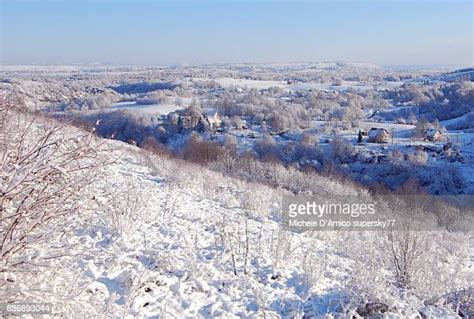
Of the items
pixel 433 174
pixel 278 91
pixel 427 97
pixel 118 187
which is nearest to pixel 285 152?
pixel 433 174

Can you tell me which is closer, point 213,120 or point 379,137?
point 379,137

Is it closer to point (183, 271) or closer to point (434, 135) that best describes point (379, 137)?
point (434, 135)

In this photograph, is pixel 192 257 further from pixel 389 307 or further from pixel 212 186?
pixel 212 186

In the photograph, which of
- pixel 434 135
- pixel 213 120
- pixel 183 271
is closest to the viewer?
pixel 183 271

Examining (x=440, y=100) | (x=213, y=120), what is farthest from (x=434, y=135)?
(x=440, y=100)

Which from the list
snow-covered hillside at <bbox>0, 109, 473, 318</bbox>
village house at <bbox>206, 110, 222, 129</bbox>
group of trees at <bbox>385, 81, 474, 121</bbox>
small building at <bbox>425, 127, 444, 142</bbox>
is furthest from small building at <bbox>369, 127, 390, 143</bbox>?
snow-covered hillside at <bbox>0, 109, 473, 318</bbox>

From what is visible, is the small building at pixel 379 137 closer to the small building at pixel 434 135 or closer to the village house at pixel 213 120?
the small building at pixel 434 135

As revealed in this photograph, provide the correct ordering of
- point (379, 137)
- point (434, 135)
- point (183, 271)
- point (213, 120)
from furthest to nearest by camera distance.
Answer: point (213, 120) → point (434, 135) → point (379, 137) → point (183, 271)

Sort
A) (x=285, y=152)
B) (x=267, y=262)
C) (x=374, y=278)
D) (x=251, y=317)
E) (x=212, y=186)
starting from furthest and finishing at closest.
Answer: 1. (x=285, y=152)
2. (x=212, y=186)
3. (x=267, y=262)
4. (x=374, y=278)
5. (x=251, y=317)

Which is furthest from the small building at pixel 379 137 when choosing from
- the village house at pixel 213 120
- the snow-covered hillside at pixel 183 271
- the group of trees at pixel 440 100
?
the snow-covered hillside at pixel 183 271
